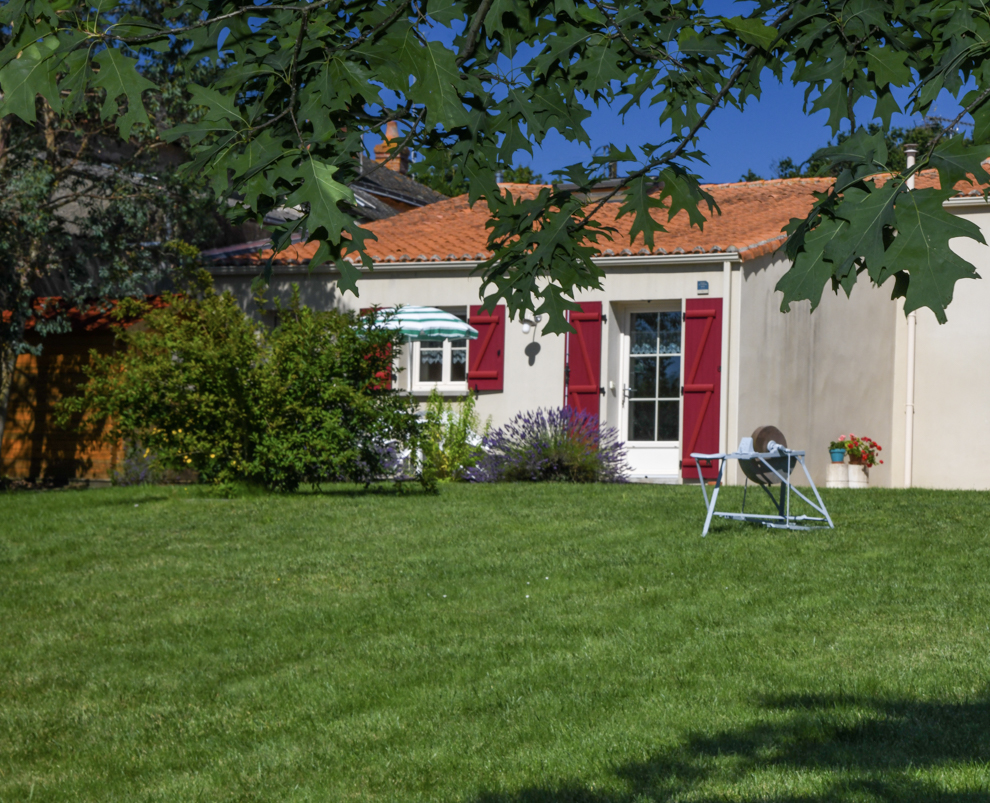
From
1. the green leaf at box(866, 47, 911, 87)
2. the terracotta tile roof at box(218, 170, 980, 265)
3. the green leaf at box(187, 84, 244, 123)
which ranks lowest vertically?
the green leaf at box(187, 84, 244, 123)

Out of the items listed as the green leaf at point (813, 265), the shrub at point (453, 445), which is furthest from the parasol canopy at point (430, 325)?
the green leaf at point (813, 265)

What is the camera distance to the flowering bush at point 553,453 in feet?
42.0

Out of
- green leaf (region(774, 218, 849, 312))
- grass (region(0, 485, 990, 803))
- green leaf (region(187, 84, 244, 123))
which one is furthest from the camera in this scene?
grass (region(0, 485, 990, 803))

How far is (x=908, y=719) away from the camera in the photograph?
14.1 ft

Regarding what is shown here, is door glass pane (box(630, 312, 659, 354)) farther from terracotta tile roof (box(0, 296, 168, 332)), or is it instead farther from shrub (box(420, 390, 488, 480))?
terracotta tile roof (box(0, 296, 168, 332))

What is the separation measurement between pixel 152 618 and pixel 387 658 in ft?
5.96

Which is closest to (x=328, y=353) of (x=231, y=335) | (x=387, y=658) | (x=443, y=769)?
(x=231, y=335)

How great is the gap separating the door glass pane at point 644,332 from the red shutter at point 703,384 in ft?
2.38

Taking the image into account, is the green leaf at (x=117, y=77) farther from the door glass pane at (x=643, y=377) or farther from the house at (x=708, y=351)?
the door glass pane at (x=643, y=377)

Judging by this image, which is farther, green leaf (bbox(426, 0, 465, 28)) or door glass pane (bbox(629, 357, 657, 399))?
door glass pane (bbox(629, 357, 657, 399))

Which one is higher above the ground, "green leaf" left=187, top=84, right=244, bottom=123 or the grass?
"green leaf" left=187, top=84, right=244, bottom=123

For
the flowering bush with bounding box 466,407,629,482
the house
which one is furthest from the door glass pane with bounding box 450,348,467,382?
the flowering bush with bounding box 466,407,629,482

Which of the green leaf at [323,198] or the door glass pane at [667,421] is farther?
the door glass pane at [667,421]

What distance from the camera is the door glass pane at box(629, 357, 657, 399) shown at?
47.6 ft
